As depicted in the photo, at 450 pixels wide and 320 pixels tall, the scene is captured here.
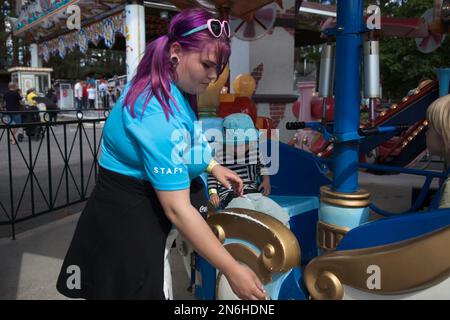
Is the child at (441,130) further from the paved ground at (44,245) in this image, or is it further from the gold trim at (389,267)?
the paved ground at (44,245)

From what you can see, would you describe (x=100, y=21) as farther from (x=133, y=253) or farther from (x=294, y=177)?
(x=133, y=253)

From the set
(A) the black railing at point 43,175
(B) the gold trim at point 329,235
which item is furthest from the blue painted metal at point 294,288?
(A) the black railing at point 43,175

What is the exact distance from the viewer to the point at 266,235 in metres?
1.59

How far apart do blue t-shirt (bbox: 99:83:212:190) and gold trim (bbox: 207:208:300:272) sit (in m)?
0.50

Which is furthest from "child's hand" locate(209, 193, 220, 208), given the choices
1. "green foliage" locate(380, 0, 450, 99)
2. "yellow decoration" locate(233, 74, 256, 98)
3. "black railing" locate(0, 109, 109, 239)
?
"green foliage" locate(380, 0, 450, 99)

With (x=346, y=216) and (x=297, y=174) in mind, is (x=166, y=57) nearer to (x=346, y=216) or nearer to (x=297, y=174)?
(x=346, y=216)

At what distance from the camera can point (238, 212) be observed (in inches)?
68.6

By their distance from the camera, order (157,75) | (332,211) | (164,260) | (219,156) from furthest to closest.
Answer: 1. (219,156)
2. (332,211)
3. (164,260)
4. (157,75)

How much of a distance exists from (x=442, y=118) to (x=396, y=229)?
0.36 m

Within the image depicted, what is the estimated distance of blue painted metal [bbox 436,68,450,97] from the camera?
265cm

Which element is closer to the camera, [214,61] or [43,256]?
[214,61]

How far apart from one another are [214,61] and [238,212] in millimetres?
768

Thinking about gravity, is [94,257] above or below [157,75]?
below
